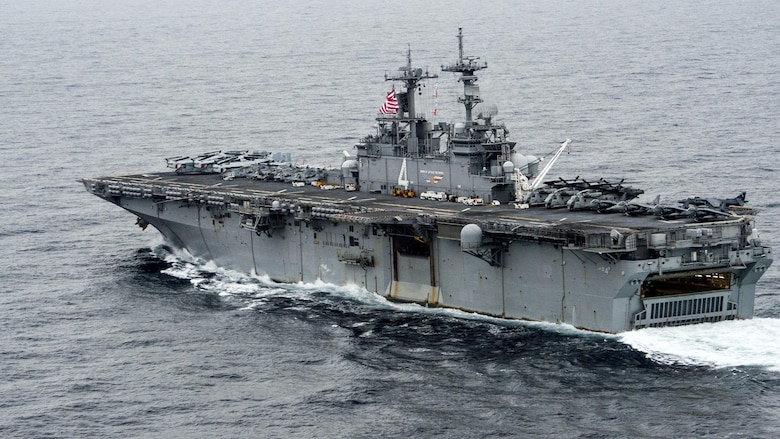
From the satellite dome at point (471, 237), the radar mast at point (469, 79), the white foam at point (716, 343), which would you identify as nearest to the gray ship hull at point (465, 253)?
the satellite dome at point (471, 237)

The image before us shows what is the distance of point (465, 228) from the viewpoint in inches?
1614

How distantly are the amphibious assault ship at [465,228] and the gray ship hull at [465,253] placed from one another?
51 mm

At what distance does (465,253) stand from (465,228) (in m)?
2.44

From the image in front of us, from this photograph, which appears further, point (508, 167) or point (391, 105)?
point (391, 105)

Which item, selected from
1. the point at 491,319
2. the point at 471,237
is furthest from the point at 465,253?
the point at 471,237

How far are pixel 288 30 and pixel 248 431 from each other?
5622 inches

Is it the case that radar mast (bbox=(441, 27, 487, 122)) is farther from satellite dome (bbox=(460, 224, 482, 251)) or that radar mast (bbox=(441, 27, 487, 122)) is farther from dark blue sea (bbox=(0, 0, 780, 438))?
satellite dome (bbox=(460, 224, 482, 251))

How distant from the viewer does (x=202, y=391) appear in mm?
36500

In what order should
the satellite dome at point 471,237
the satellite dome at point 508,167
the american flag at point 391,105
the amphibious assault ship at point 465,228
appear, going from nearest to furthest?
the amphibious assault ship at point 465,228 → the satellite dome at point 471,237 → the satellite dome at point 508,167 → the american flag at point 391,105

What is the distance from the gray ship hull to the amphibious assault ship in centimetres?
5

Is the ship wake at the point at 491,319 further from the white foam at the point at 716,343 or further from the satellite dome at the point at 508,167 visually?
the satellite dome at the point at 508,167

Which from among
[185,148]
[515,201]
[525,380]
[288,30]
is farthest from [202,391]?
[288,30]

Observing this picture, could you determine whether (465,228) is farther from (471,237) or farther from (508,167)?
(508,167)

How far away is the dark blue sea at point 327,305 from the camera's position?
3419cm
